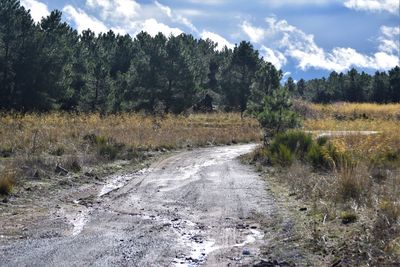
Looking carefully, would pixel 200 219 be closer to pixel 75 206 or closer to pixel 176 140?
pixel 75 206

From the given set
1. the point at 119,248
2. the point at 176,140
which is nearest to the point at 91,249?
the point at 119,248

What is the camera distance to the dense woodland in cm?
4050

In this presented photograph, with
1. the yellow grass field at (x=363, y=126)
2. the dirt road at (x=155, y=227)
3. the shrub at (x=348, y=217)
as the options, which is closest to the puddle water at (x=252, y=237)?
the dirt road at (x=155, y=227)

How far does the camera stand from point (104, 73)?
40.5 meters

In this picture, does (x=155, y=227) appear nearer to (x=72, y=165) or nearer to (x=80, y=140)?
(x=72, y=165)

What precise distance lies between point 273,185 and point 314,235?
214 inches

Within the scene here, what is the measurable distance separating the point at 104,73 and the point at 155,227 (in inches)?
1340

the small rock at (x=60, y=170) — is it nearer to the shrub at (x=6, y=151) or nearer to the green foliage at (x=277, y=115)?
the shrub at (x=6, y=151)

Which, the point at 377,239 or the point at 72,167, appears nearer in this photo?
the point at 377,239

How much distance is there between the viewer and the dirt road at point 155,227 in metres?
6.06

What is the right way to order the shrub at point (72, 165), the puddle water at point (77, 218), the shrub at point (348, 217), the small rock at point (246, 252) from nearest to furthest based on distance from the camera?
the small rock at point (246, 252) < the shrub at point (348, 217) < the puddle water at point (77, 218) < the shrub at point (72, 165)

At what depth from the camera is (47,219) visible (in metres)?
8.02

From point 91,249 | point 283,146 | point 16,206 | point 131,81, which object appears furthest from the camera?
point 131,81

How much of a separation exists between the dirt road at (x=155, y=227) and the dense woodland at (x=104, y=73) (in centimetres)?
1945
